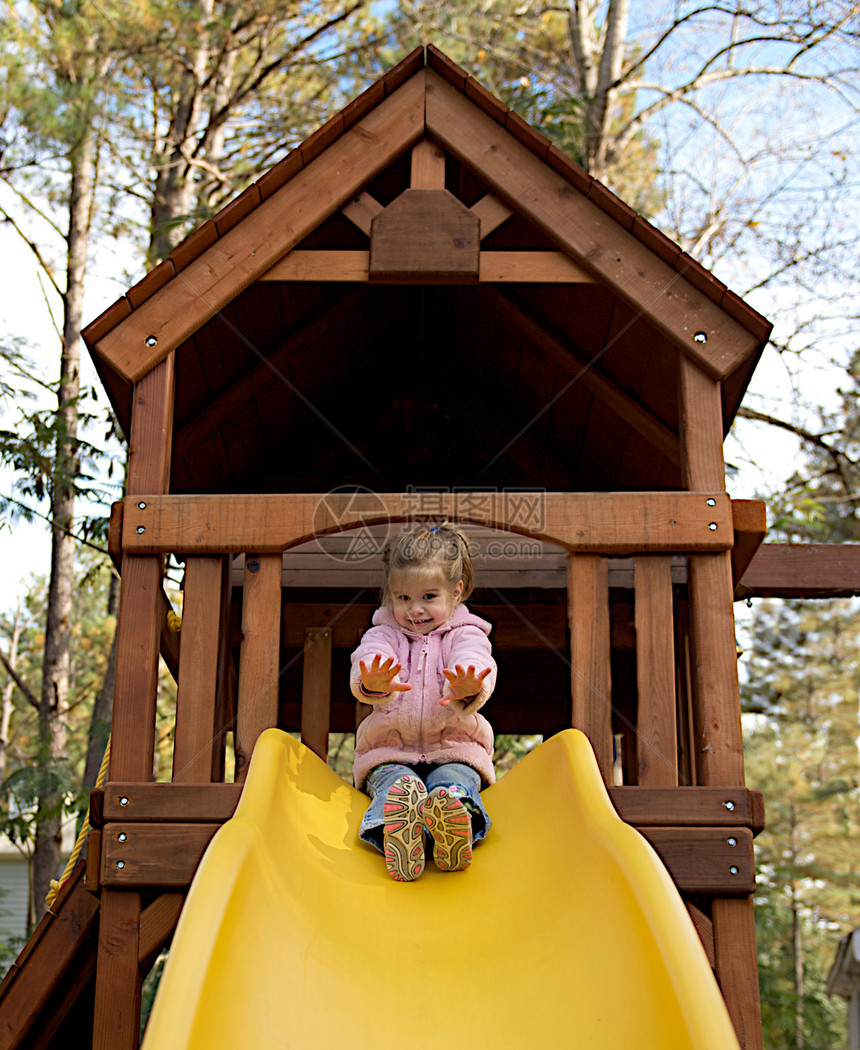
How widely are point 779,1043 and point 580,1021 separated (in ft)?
66.6

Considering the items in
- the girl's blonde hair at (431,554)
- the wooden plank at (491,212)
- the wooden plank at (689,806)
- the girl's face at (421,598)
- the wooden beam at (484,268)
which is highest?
the wooden plank at (491,212)

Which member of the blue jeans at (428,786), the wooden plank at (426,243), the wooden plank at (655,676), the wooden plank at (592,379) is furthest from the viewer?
the wooden plank at (592,379)

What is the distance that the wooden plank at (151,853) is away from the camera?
11.1ft

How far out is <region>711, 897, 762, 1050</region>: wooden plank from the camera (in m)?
3.28

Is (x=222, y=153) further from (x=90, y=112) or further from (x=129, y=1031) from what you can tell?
(x=129, y=1031)

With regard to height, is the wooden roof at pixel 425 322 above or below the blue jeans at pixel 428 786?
above

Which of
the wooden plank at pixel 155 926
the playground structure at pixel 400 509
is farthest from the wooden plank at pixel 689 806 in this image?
the wooden plank at pixel 155 926

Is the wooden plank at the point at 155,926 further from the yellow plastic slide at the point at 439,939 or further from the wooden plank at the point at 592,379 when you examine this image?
the wooden plank at the point at 592,379

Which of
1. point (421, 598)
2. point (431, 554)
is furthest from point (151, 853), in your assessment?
point (431, 554)

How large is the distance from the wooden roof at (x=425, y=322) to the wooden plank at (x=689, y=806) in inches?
62.3

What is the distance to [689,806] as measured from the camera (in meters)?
3.51

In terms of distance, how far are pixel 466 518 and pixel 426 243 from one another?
45.5 inches

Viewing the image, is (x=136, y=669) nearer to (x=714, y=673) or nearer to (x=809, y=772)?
(x=714, y=673)

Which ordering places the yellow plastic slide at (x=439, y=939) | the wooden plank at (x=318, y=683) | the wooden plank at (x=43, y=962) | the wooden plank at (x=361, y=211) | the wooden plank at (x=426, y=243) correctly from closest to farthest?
1. the yellow plastic slide at (x=439, y=939)
2. the wooden plank at (x=43, y=962)
3. the wooden plank at (x=426, y=243)
4. the wooden plank at (x=361, y=211)
5. the wooden plank at (x=318, y=683)
